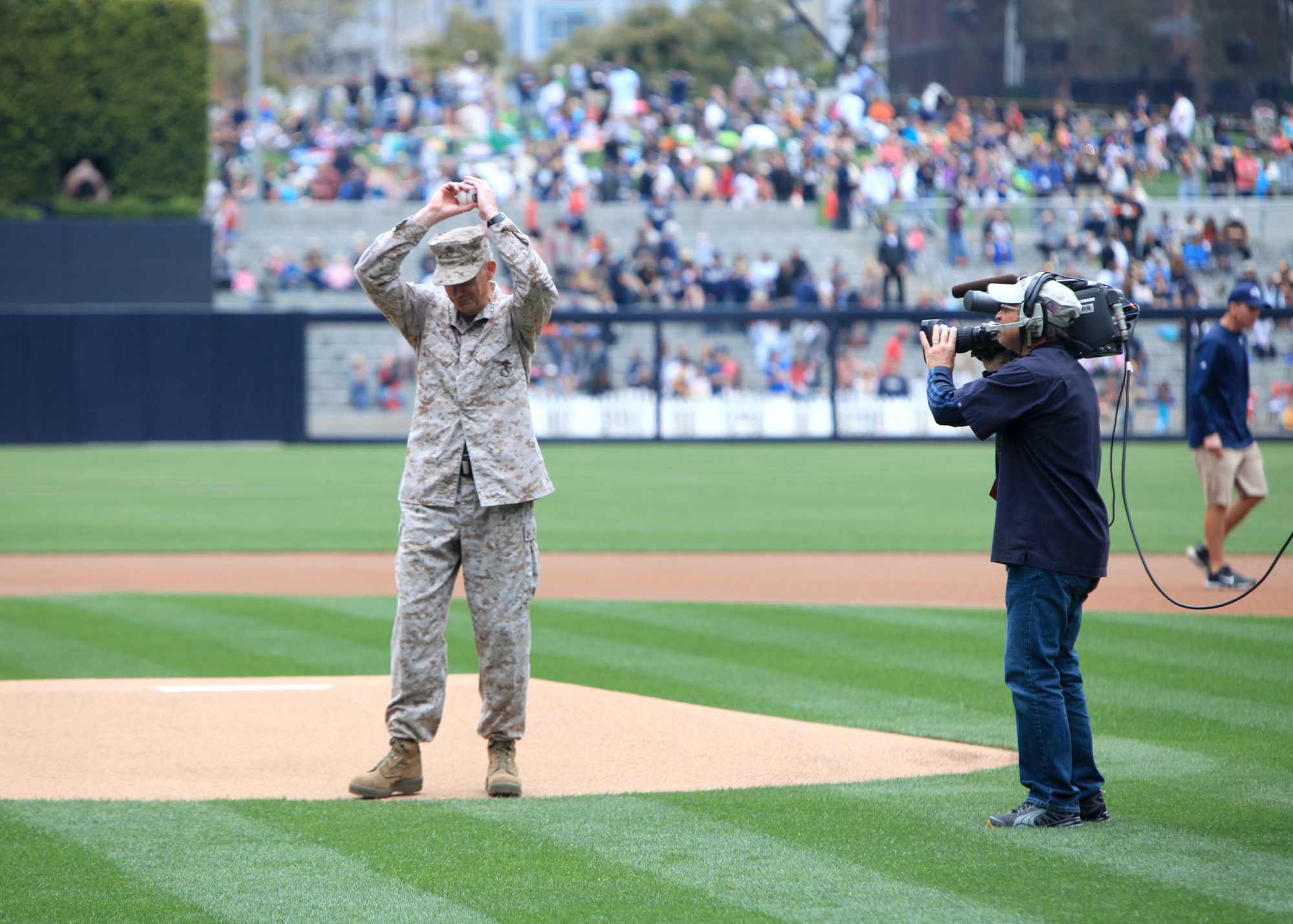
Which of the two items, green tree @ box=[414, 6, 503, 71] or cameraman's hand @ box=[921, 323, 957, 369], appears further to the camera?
green tree @ box=[414, 6, 503, 71]

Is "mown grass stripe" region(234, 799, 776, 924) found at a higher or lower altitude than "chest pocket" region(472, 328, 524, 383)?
lower

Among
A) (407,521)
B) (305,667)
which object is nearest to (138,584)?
(305,667)

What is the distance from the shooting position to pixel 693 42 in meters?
54.5

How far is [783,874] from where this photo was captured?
4.27m

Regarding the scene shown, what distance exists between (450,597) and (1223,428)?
6.72 m

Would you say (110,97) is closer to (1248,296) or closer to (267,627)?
(267,627)

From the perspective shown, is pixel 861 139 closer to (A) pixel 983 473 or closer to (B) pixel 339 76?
(A) pixel 983 473

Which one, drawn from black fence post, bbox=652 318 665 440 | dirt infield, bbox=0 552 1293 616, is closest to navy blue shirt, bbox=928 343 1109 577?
dirt infield, bbox=0 552 1293 616

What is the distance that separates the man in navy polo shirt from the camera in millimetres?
9898

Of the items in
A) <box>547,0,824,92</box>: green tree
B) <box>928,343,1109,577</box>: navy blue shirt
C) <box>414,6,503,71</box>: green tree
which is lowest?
<box>928,343,1109,577</box>: navy blue shirt

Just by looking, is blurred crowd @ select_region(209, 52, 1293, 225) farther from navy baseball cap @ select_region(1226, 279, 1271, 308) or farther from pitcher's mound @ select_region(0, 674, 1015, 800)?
pitcher's mound @ select_region(0, 674, 1015, 800)

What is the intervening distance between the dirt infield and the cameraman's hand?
551 cm

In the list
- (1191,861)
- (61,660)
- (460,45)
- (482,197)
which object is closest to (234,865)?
(482,197)

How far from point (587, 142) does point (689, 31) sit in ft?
72.2
